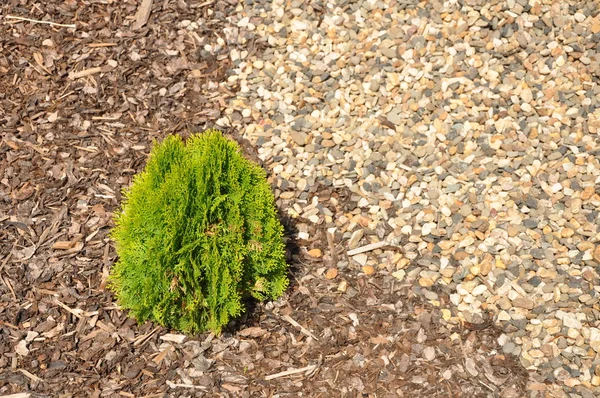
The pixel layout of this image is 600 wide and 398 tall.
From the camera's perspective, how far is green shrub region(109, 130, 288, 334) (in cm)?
398

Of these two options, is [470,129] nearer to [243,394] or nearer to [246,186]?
[246,186]

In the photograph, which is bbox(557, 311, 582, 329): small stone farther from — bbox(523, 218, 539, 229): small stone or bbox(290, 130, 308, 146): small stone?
bbox(290, 130, 308, 146): small stone

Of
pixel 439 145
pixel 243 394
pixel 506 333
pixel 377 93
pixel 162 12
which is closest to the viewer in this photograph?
pixel 243 394

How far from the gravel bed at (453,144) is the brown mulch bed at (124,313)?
0.63 feet

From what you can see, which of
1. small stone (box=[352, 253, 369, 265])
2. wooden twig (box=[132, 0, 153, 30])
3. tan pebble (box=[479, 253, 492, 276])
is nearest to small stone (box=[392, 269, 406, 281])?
small stone (box=[352, 253, 369, 265])

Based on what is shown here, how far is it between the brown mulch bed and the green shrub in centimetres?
27

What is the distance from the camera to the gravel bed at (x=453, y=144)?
4.59 meters

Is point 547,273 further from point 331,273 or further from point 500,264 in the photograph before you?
point 331,273

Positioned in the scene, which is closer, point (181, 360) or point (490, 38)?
point (181, 360)

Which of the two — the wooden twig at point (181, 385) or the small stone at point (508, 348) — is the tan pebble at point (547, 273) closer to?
the small stone at point (508, 348)

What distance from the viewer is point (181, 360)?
4.31 m

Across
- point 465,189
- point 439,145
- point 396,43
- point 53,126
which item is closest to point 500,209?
point 465,189

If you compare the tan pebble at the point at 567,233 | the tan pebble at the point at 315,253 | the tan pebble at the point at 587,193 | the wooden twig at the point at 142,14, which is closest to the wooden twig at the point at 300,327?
the tan pebble at the point at 315,253

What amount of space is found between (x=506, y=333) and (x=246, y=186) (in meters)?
1.89
